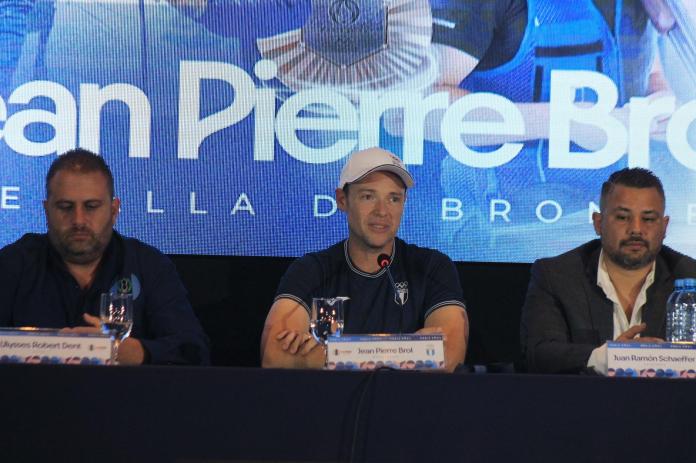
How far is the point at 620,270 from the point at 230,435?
66.4 inches

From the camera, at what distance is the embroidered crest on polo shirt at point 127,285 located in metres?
3.18

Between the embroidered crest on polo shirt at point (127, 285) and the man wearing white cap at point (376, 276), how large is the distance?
440 millimetres

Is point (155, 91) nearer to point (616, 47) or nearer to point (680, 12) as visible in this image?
point (616, 47)

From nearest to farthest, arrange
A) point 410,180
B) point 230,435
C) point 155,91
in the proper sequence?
point 230,435 < point 410,180 < point 155,91

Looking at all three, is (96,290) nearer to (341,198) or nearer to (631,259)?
(341,198)

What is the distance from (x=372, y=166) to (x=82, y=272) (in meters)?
1.03

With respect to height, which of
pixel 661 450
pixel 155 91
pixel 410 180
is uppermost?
pixel 155 91

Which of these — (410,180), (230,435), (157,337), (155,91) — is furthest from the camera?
(155,91)

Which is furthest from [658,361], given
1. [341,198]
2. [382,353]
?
[341,198]

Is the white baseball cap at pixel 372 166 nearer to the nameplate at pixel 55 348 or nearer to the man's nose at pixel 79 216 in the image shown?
the man's nose at pixel 79 216

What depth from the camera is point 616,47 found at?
A: 4.09 meters

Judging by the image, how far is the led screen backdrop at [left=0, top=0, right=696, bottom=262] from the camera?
406 centimetres

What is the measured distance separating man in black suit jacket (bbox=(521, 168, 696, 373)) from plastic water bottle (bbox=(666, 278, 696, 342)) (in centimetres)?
14

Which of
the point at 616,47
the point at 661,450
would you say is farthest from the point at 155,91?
the point at 661,450
